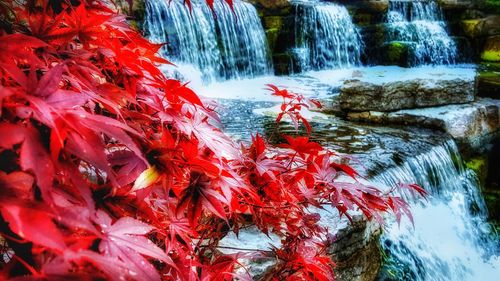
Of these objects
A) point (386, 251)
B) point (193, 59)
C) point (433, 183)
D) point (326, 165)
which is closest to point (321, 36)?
point (193, 59)

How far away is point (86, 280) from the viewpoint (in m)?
0.58

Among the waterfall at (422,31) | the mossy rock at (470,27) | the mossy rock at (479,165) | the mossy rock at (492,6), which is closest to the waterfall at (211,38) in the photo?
the waterfall at (422,31)

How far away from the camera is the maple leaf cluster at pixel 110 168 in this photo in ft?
1.90

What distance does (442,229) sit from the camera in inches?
164

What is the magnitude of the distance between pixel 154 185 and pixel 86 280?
0.32 m

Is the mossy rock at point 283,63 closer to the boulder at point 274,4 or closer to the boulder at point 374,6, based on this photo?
the boulder at point 274,4

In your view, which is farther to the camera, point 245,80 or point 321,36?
point 321,36

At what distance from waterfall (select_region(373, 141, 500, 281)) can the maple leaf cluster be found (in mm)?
2366

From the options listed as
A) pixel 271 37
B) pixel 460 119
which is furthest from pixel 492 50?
pixel 460 119

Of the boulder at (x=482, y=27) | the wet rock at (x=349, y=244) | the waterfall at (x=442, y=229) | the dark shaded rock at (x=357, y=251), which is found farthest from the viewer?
the boulder at (x=482, y=27)

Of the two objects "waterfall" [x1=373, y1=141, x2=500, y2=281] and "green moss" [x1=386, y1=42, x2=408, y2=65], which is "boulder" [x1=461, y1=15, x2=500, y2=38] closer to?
"green moss" [x1=386, y1=42, x2=408, y2=65]

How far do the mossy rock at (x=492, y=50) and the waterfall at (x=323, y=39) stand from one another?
3.76 metres

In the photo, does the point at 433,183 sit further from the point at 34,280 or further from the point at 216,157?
the point at 34,280

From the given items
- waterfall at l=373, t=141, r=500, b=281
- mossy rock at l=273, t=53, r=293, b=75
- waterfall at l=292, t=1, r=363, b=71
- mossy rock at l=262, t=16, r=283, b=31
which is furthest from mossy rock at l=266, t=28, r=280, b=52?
waterfall at l=373, t=141, r=500, b=281
